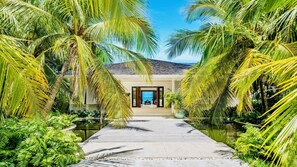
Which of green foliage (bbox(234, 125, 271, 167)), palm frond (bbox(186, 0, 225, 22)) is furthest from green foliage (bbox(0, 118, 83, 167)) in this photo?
palm frond (bbox(186, 0, 225, 22))

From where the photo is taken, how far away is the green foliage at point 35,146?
560cm

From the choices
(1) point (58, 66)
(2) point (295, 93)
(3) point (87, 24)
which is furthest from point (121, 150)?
(1) point (58, 66)

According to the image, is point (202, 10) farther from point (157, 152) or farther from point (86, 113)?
point (86, 113)

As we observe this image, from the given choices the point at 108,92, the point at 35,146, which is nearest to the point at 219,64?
the point at 108,92

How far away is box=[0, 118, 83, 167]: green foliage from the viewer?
18.4 feet

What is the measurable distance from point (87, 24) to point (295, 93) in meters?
7.63

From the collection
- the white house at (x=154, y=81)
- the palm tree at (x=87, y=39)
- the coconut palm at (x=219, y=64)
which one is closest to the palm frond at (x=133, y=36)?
the palm tree at (x=87, y=39)

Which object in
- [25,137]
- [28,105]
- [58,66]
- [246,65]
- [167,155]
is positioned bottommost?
[167,155]

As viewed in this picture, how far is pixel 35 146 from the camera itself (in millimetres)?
5742

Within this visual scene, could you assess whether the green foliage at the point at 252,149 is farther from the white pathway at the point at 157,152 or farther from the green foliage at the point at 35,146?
the green foliage at the point at 35,146

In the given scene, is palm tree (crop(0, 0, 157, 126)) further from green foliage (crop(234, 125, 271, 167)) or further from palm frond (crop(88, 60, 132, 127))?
green foliage (crop(234, 125, 271, 167))

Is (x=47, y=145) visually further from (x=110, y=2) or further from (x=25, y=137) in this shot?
(x=110, y=2)

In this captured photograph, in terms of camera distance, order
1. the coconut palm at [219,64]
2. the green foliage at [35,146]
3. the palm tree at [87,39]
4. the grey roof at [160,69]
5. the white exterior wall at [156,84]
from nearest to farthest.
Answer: the green foliage at [35,146], the palm tree at [87,39], the coconut palm at [219,64], the white exterior wall at [156,84], the grey roof at [160,69]

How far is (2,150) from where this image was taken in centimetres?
561
